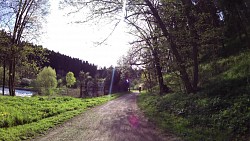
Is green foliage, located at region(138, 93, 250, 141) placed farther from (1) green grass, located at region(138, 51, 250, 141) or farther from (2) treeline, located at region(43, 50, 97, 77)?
(2) treeline, located at region(43, 50, 97, 77)

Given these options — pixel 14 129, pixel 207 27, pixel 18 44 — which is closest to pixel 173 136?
pixel 14 129

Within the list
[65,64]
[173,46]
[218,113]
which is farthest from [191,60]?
[65,64]

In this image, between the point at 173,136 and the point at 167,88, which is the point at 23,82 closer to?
the point at 167,88

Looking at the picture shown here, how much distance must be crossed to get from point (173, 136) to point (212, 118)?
1528 mm

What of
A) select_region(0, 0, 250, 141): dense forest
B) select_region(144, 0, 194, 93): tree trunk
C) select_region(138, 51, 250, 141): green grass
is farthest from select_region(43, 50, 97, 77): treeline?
select_region(138, 51, 250, 141): green grass

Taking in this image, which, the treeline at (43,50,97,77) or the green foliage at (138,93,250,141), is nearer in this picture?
the green foliage at (138,93,250,141)

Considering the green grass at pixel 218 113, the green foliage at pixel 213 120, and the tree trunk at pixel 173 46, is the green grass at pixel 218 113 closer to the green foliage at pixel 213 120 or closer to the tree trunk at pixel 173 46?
the green foliage at pixel 213 120

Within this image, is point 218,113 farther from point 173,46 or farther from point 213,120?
point 173,46

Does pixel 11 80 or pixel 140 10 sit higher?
pixel 140 10

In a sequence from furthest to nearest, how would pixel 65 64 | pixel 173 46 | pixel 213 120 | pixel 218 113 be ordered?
pixel 65 64, pixel 173 46, pixel 218 113, pixel 213 120

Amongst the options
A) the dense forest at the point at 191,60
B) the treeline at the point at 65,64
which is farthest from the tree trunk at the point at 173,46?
the treeline at the point at 65,64

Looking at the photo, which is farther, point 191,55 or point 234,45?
point 234,45

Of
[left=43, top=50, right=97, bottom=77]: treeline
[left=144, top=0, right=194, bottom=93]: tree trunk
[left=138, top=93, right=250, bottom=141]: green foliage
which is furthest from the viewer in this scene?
[left=43, top=50, right=97, bottom=77]: treeline

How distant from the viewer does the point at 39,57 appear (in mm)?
22953
